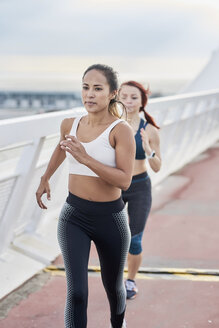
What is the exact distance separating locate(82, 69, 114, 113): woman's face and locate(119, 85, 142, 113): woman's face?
105cm

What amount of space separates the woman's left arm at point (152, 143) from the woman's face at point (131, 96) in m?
0.21

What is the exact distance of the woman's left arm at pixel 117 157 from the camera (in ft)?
8.26

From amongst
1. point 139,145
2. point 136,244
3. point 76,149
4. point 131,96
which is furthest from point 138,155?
point 76,149

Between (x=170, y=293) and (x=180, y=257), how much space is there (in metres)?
0.89

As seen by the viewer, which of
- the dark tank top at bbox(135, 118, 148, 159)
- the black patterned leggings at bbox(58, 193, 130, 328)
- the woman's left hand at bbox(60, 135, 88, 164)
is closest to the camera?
the woman's left hand at bbox(60, 135, 88, 164)

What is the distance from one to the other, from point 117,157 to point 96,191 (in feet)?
0.85

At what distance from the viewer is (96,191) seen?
2744 mm

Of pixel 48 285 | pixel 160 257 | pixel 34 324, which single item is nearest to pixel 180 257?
pixel 160 257

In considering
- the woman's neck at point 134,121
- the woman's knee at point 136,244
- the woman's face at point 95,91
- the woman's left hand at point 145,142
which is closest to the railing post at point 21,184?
the woman's neck at point 134,121

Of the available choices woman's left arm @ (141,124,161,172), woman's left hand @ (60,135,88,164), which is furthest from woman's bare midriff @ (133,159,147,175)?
woman's left hand @ (60,135,88,164)

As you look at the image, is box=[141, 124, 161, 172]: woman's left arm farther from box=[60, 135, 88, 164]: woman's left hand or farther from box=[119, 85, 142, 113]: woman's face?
box=[60, 135, 88, 164]: woman's left hand

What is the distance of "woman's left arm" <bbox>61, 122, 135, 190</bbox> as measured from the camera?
252cm

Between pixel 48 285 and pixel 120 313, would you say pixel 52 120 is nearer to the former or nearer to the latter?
pixel 48 285

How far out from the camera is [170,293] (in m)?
4.13
